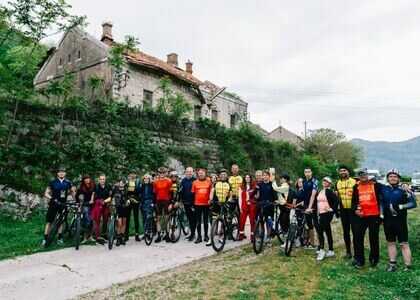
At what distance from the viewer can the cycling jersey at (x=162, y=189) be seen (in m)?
9.76

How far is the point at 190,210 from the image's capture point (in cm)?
981

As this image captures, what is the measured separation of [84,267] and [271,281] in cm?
343

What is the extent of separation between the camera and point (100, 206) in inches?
367

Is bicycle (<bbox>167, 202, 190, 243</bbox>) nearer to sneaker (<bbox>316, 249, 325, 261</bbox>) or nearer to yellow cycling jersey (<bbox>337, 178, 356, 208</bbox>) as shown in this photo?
sneaker (<bbox>316, 249, 325, 261</bbox>)

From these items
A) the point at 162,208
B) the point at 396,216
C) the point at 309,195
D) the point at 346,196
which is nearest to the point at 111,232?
the point at 162,208

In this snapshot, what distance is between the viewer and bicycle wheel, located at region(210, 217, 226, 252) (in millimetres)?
8617

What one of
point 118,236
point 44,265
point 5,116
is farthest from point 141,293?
point 5,116

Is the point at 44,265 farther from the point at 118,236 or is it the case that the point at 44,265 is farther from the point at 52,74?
the point at 52,74

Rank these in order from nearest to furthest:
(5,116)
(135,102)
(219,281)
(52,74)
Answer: (219,281), (5,116), (135,102), (52,74)

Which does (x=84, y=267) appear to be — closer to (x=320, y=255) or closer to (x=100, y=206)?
(x=100, y=206)

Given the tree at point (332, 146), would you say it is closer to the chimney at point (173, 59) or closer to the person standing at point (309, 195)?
the chimney at point (173, 59)

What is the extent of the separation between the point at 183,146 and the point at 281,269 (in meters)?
12.7

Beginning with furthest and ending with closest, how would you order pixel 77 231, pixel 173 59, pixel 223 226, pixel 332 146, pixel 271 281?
pixel 332 146, pixel 173 59, pixel 223 226, pixel 77 231, pixel 271 281

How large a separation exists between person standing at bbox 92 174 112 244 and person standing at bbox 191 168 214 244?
2.14m
